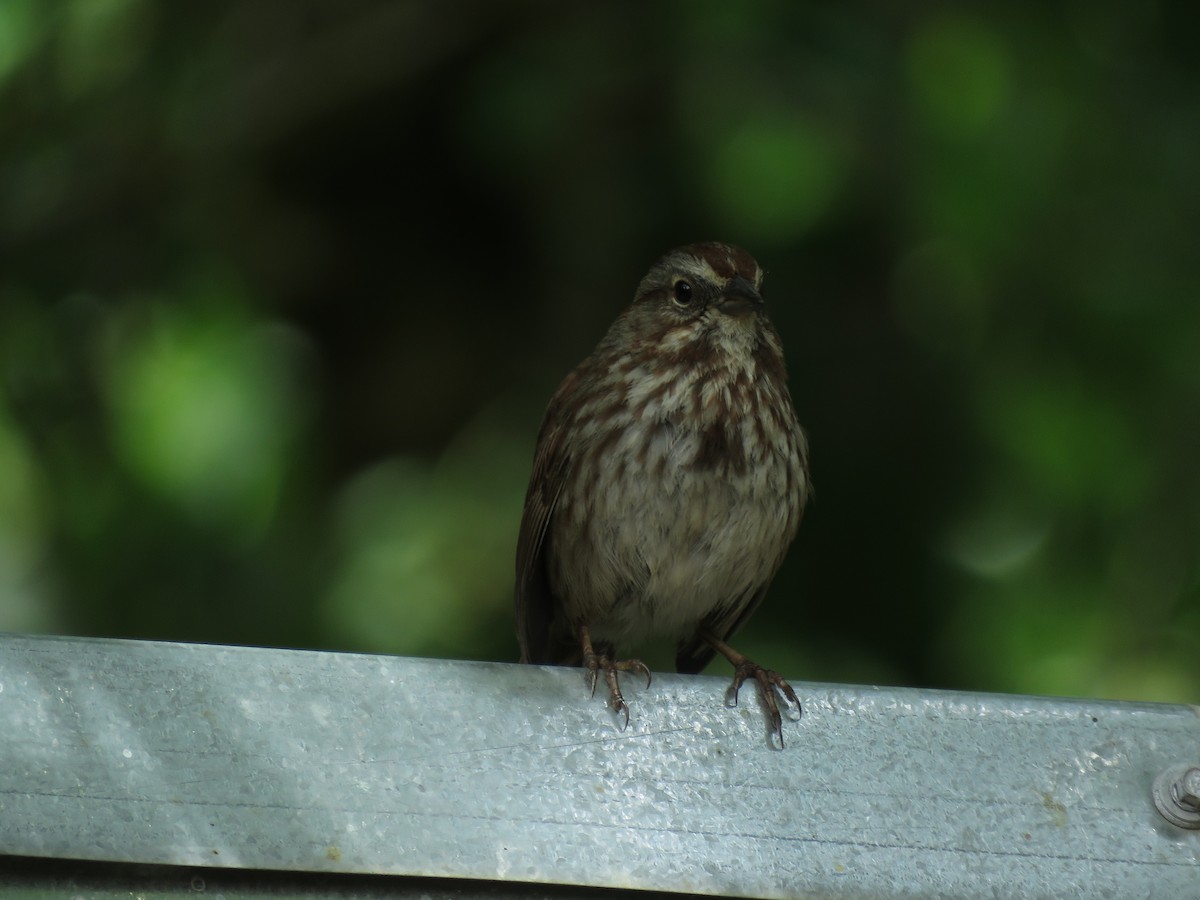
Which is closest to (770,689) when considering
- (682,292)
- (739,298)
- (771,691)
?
(771,691)

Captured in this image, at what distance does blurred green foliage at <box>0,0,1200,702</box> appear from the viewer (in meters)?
3.90

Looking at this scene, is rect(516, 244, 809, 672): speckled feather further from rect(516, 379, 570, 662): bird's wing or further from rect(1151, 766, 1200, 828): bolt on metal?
rect(1151, 766, 1200, 828): bolt on metal

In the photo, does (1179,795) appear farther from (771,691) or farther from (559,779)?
(559,779)

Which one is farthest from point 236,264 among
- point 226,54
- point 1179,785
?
point 1179,785

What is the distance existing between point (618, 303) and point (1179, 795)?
283 cm

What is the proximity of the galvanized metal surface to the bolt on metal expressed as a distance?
0.01m

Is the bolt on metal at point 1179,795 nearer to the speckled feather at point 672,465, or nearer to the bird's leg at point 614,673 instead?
the bird's leg at point 614,673

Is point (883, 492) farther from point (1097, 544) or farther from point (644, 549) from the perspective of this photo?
point (644, 549)

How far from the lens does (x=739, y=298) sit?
352cm

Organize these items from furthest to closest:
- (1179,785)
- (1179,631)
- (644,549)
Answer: (1179,631), (644,549), (1179,785)

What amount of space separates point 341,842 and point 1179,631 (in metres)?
2.34

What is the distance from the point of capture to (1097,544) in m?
3.90

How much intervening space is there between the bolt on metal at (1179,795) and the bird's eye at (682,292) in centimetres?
163

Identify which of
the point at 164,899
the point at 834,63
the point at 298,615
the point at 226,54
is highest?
the point at 834,63
